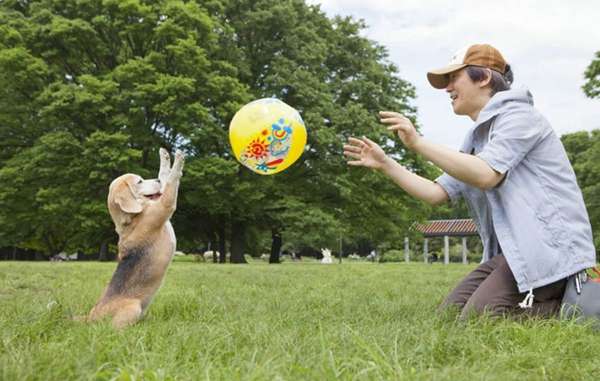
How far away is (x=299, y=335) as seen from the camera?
3.43 meters

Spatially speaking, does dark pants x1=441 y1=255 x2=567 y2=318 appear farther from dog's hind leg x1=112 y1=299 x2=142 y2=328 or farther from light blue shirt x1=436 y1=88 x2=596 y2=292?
dog's hind leg x1=112 y1=299 x2=142 y2=328

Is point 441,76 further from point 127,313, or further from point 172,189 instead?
point 127,313

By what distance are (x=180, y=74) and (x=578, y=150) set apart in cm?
3678

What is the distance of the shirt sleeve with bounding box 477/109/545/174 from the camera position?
12.3 feet

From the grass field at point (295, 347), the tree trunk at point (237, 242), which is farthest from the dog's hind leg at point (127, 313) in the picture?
the tree trunk at point (237, 242)

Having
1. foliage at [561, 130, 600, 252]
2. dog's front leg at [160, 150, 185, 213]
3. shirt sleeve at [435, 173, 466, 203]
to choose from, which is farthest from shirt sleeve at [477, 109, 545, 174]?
foliage at [561, 130, 600, 252]

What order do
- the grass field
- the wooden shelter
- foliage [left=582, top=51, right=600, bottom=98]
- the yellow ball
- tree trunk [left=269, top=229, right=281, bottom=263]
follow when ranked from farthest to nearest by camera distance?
the wooden shelter < tree trunk [left=269, top=229, right=281, bottom=263] < foliage [left=582, top=51, right=600, bottom=98] < the yellow ball < the grass field

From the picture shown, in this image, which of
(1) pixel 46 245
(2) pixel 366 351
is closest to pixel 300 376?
(2) pixel 366 351

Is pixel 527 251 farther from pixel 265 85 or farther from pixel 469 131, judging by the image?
pixel 265 85

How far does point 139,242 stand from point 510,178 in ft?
8.77

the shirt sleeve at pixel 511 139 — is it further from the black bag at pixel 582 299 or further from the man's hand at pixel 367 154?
the black bag at pixel 582 299

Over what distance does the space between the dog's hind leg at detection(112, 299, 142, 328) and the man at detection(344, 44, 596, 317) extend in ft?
6.07

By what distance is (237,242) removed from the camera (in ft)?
86.7

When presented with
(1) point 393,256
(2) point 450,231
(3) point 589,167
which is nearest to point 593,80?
(3) point 589,167
